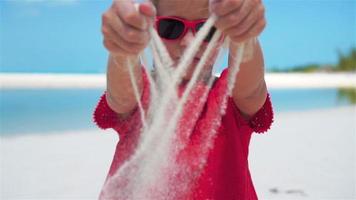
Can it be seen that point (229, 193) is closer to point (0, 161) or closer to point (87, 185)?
point (87, 185)

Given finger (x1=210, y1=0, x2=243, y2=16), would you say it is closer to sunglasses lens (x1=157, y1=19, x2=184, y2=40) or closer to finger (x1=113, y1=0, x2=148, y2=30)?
finger (x1=113, y1=0, x2=148, y2=30)

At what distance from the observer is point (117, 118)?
1.03 metres

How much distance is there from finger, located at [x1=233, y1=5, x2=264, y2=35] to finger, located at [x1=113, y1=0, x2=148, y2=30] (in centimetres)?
13

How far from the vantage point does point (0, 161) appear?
9.30ft

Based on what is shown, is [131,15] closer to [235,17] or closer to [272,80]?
[235,17]

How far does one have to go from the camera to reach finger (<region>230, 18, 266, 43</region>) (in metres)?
0.66

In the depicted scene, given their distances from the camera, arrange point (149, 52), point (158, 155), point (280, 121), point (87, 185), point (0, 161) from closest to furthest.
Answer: point (149, 52) → point (158, 155) → point (87, 185) → point (0, 161) → point (280, 121)

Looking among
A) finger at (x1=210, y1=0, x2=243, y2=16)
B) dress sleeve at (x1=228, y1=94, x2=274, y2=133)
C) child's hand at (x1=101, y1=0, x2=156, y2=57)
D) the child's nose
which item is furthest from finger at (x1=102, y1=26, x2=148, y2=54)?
dress sleeve at (x1=228, y1=94, x2=274, y2=133)

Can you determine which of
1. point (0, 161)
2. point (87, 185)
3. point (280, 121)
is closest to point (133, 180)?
point (87, 185)

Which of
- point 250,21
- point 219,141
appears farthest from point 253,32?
point 219,141

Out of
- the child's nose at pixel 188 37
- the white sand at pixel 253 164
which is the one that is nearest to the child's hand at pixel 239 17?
the child's nose at pixel 188 37

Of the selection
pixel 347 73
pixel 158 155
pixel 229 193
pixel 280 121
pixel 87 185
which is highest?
pixel 158 155

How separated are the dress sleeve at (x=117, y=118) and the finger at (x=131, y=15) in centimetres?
35

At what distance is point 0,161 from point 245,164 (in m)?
2.16
